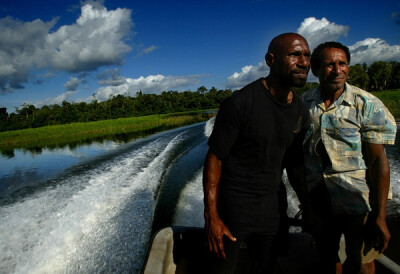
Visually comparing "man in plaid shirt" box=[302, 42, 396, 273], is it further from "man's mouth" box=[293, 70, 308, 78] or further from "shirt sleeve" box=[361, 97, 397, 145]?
"man's mouth" box=[293, 70, 308, 78]

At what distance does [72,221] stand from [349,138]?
4.88 m

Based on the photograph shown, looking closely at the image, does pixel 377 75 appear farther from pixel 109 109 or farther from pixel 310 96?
pixel 310 96

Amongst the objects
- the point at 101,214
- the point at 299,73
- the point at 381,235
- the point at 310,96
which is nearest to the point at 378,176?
the point at 381,235

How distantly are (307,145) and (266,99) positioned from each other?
653mm

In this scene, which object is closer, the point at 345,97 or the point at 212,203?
the point at 212,203

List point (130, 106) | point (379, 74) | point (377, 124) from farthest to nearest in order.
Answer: point (130, 106) < point (379, 74) < point (377, 124)

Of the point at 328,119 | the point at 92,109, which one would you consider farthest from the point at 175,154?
the point at 92,109

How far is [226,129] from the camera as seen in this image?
1.46 m

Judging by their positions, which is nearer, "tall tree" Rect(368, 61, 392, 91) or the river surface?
the river surface

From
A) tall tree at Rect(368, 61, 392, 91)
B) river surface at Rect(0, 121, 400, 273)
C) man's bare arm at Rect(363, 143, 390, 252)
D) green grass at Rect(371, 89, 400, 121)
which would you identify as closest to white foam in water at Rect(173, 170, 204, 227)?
river surface at Rect(0, 121, 400, 273)

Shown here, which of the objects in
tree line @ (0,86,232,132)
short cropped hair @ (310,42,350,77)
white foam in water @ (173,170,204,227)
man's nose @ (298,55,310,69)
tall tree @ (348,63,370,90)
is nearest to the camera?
man's nose @ (298,55,310,69)

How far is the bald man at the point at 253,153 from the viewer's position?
4.88ft

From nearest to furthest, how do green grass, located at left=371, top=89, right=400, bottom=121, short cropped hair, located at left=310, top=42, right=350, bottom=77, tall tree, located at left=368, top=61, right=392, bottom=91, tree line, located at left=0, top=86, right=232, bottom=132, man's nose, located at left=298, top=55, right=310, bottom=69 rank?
1. man's nose, located at left=298, top=55, right=310, bottom=69
2. short cropped hair, located at left=310, top=42, right=350, bottom=77
3. green grass, located at left=371, top=89, right=400, bottom=121
4. tree line, located at left=0, top=86, right=232, bottom=132
5. tall tree, located at left=368, top=61, right=392, bottom=91

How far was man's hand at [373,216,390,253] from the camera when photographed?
1.72 m
